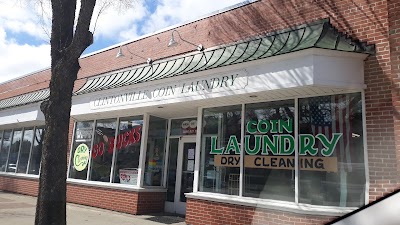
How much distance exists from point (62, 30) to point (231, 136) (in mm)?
4376

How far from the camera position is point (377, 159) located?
6340 mm

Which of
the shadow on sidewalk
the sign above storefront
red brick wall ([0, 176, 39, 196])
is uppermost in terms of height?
the sign above storefront

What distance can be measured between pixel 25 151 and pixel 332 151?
14289 millimetres

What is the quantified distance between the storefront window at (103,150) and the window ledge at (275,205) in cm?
404

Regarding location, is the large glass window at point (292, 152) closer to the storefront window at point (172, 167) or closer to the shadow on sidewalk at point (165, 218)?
the shadow on sidewalk at point (165, 218)

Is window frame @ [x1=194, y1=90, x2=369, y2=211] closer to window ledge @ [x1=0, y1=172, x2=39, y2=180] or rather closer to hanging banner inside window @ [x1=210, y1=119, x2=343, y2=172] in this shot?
hanging banner inside window @ [x1=210, y1=119, x2=343, y2=172]

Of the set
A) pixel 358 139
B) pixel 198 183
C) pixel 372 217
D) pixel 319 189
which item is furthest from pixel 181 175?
pixel 372 217

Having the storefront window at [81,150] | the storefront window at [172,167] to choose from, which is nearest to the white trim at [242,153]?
the storefront window at [172,167]

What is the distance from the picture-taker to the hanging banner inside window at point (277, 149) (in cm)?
693

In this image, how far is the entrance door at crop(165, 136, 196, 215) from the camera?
10391 millimetres

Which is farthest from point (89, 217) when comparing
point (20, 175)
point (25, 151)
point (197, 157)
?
point (25, 151)

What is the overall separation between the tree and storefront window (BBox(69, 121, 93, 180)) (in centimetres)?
658

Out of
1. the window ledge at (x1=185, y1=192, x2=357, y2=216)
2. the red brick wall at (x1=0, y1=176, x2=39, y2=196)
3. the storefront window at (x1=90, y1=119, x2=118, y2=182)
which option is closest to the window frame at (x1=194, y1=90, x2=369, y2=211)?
the window ledge at (x1=185, y1=192, x2=357, y2=216)

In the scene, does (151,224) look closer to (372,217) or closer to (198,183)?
(198,183)
